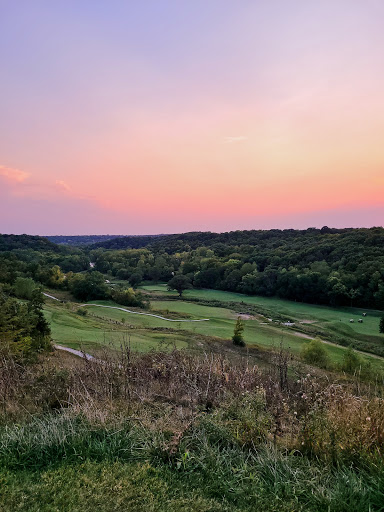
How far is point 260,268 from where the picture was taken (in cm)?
9069

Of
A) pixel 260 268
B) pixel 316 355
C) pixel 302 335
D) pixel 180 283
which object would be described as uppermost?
pixel 260 268

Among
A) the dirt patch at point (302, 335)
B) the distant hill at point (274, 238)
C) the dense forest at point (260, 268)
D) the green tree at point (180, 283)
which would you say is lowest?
the dirt patch at point (302, 335)

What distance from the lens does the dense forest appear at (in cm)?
6144

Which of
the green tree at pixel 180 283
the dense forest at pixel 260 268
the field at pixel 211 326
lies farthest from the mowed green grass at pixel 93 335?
the green tree at pixel 180 283

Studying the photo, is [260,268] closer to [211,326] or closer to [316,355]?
[211,326]

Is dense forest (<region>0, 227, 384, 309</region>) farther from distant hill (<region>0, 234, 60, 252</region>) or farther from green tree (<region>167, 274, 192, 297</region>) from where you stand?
green tree (<region>167, 274, 192, 297</region>)

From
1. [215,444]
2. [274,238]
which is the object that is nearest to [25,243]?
[274,238]

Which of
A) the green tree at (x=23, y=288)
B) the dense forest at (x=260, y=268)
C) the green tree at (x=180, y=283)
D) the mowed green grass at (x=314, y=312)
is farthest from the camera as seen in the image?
the green tree at (x=180, y=283)

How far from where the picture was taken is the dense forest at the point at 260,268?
202ft

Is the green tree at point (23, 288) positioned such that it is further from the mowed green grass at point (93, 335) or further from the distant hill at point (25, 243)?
the distant hill at point (25, 243)

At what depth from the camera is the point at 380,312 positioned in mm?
55938

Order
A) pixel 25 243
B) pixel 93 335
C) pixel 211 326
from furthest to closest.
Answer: pixel 25 243
pixel 211 326
pixel 93 335

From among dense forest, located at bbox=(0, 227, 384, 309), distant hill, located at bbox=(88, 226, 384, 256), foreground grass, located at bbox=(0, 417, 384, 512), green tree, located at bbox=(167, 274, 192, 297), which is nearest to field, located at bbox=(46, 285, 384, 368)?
green tree, located at bbox=(167, 274, 192, 297)

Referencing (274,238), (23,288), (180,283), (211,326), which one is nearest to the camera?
(211,326)
